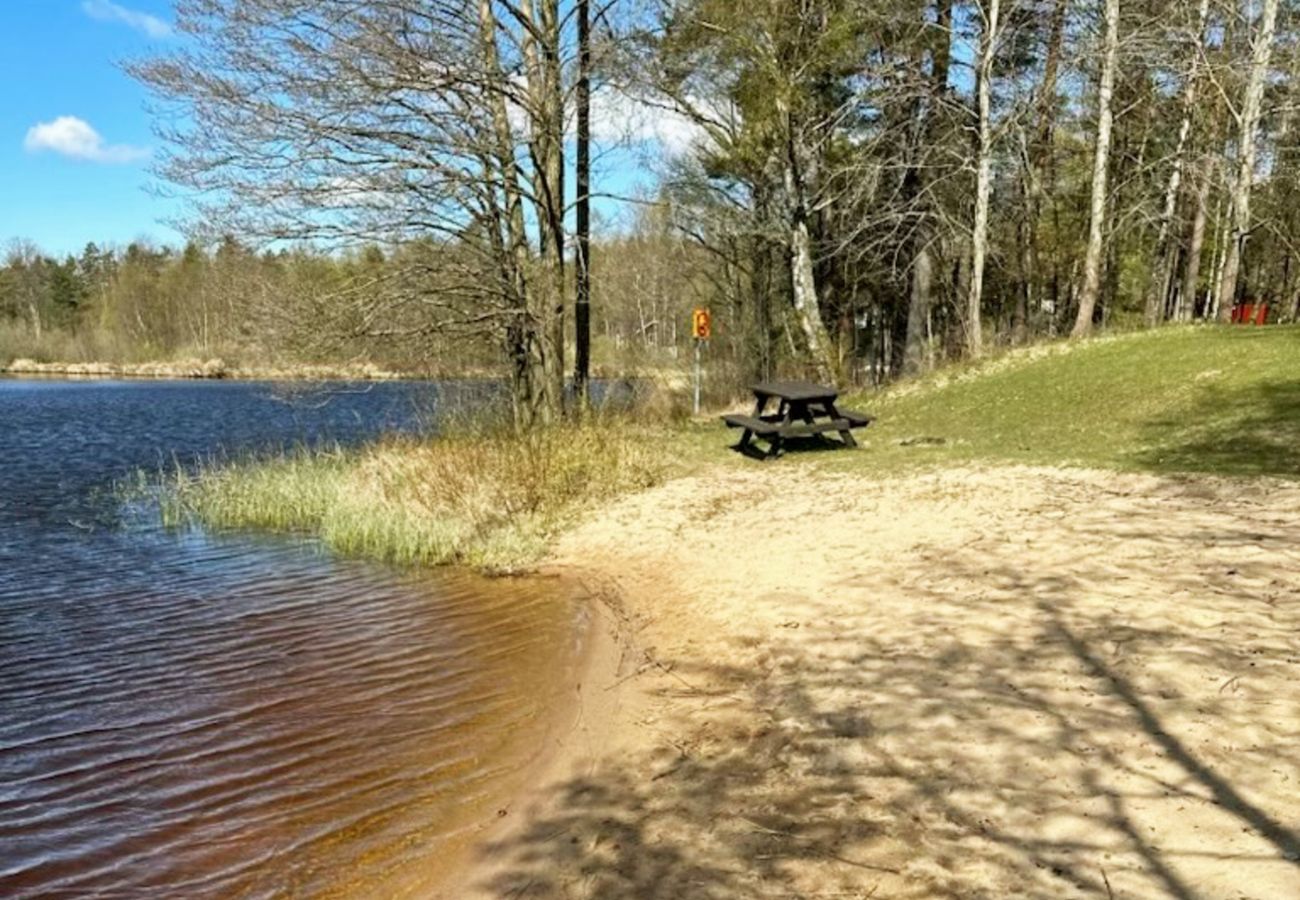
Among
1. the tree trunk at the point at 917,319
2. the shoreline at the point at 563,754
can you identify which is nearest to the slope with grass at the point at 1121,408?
the tree trunk at the point at 917,319

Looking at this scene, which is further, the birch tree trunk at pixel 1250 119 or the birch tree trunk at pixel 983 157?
the birch tree trunk at pixel 983 157

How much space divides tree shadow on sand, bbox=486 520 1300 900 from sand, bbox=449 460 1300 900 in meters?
0.01

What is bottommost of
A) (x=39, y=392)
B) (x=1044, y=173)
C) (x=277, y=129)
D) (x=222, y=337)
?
(x=39, y=392)

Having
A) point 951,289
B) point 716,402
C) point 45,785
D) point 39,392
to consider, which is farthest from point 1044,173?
point 39,392

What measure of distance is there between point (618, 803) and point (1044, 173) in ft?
78.7

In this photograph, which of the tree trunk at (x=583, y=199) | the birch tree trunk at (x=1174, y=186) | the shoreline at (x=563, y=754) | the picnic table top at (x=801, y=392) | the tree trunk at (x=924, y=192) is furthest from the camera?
the tree trunk at (x=924, y=192)

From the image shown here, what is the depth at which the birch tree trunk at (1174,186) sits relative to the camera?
17062 mm

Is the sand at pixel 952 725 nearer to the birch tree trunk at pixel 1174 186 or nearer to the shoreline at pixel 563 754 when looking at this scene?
the shoreline at pixel 563 754

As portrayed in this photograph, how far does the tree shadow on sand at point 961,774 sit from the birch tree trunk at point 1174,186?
1508 cm

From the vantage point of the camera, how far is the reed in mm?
9352

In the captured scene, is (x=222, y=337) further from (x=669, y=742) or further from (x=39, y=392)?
(x=39, y=392)

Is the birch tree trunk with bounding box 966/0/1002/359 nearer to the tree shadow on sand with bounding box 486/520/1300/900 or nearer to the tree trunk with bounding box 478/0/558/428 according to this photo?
the tree trunk with bounding box 478/0/558/428

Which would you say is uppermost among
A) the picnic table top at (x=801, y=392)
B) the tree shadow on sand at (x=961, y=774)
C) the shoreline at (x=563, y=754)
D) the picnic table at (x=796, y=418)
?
the picnic table top at (x=801, y=392)

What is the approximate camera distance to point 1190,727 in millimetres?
3484
